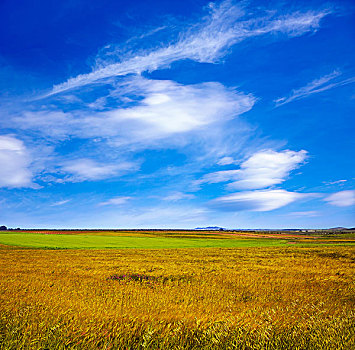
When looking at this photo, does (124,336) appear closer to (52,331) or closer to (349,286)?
(52,331)

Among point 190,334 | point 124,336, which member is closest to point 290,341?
point 190,334

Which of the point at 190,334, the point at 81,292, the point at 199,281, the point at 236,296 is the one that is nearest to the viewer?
the point at 190,334

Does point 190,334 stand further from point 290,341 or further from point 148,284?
point 148,284

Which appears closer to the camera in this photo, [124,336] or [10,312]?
[124,336]

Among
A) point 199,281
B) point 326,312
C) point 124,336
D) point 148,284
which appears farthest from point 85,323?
point 199,281

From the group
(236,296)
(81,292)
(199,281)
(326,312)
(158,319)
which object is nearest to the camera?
(158,319)

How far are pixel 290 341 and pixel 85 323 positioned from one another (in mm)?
3246

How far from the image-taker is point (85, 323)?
4246 mm

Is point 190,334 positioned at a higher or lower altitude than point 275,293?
higher

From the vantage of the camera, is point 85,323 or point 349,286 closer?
point 85,323

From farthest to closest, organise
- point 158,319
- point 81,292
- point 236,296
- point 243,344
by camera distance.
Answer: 1. point 236,296
2. point 81,292
3. point 158,319
4. point 243,344

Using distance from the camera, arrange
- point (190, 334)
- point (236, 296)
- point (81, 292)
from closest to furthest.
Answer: point (190, 334), point (81, 292), point (236, 296)

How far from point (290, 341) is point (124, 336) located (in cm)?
256

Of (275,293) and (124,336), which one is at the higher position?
(124,336)
